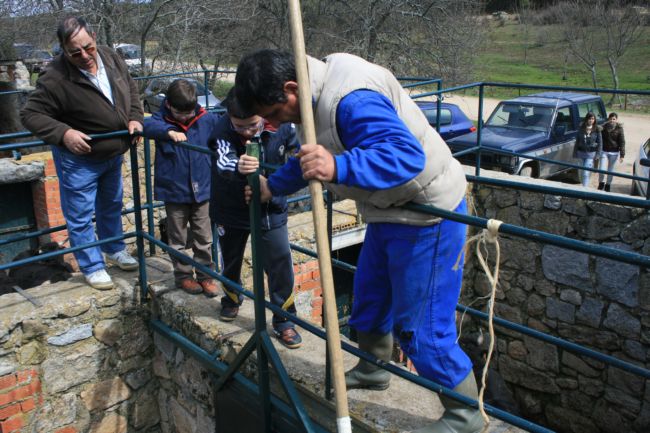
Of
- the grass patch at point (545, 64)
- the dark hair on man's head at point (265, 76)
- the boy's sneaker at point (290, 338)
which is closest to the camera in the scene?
the dark hair on man's head at point (265, 76)

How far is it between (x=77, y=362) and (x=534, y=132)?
811cm

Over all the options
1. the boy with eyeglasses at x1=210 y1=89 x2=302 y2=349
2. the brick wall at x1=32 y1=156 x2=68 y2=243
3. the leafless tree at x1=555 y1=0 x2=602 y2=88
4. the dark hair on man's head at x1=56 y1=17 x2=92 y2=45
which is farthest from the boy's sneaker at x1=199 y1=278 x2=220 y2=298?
the leafless tree at x1=555 y1=0 x2=602 y2=88

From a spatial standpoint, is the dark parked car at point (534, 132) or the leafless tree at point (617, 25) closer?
the dark parked car at point (534, 132)

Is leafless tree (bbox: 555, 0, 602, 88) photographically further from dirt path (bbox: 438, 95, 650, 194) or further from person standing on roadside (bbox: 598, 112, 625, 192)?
person standing on roadside (bbox: 598, 112, 625, 192)

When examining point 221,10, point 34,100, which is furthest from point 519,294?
point 221,10

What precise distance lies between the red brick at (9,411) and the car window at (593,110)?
952cm

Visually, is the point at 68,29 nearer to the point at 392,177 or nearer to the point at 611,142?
the point at 392,177

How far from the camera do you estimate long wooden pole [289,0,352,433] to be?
1961 millimetres

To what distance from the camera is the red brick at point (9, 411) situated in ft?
11.3

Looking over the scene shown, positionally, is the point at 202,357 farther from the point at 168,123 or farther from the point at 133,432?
the point at 168,123

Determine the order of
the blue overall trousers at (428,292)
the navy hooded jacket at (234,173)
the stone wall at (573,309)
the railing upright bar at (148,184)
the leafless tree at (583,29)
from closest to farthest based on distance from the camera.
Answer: the blue overall trousers at (428,292)
the navy hooded jacket at (234,173)
the railing upright bar at (148,184)
the stone wall at (573,309)
the leafless tree at (583,29)

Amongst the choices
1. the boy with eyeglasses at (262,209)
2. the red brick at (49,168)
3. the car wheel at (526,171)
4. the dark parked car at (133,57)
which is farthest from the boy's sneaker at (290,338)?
the dark parked car at (133,57)

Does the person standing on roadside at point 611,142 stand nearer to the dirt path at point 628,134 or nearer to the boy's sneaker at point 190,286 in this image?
the dirt path at point 628,134

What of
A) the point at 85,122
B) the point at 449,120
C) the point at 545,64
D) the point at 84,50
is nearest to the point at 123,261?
the point at 85,122
